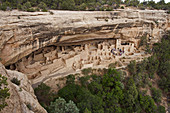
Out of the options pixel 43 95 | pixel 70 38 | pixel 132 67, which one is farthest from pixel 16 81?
pixel 132 67

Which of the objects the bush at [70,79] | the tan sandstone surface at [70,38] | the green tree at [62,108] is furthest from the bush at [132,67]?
the green tree at [62,108]

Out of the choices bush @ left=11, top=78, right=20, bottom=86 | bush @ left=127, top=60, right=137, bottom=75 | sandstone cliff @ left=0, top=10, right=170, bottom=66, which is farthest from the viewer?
bush @ left=127, top=60, right=137, bottom=75

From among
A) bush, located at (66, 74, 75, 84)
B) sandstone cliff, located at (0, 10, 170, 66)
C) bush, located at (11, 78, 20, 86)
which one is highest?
sandstone cliff, located at (0, 10, 170, 66)

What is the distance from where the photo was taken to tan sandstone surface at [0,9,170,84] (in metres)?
9.58

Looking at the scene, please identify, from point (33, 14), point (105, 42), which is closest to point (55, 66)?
point (33, 14)

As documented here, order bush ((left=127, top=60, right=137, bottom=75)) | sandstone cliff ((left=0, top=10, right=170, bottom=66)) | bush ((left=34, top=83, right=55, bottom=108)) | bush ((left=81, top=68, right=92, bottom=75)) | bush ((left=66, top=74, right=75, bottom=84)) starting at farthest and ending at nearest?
bush ((left=127, top=60, right=137, bottom=75)) < bush ((left=81, top=68, right=92, bottom=75)) < bush ((left=66, top=74, right=75, bottom=84)) < bush ((left=34, top=83, right=55, bottom=108)) < sandstone cliff ((left=0, top=10, right=170, bottom=66))

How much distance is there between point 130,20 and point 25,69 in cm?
1441

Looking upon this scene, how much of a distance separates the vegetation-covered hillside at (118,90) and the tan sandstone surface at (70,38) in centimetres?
167

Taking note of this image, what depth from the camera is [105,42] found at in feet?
62.8

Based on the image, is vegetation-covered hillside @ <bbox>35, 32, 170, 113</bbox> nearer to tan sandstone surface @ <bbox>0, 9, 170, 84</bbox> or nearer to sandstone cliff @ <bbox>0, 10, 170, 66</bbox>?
tan sandstone surface @ <bbox>0, 9, 170, 84</bbox>

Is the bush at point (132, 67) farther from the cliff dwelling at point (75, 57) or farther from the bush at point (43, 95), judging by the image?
the bush at point (43, 95)

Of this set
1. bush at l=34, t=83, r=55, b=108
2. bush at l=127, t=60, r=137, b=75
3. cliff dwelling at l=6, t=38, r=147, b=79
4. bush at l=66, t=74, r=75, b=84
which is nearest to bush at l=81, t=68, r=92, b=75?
cliff dwelling at l=6, t=38, r=147, b=79

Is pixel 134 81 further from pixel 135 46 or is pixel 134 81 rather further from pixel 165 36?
pixel 165 36

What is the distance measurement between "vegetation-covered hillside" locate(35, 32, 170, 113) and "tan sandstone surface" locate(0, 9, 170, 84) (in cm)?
167
